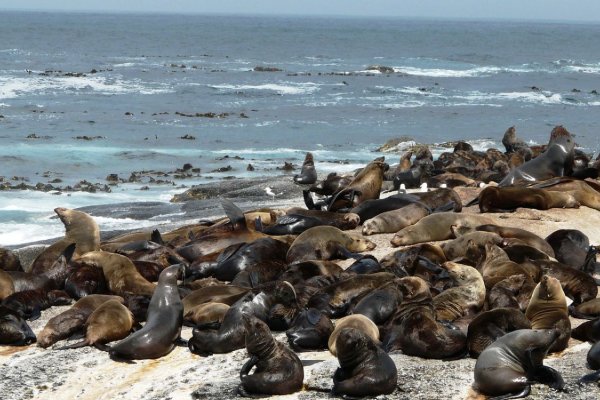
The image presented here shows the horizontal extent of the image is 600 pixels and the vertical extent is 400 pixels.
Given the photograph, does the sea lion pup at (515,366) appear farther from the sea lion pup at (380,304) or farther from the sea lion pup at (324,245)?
the sea lion pup at (324,245)

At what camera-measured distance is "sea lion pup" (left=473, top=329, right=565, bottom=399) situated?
5.68 metres

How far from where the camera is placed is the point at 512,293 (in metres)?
7.49

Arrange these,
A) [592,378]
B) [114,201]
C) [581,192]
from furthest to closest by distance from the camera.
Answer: [114,201] → [581,192] → [592,378]

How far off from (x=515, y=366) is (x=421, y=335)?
88 centimetres

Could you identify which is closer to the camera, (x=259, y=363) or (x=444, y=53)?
(x=259, y=363)

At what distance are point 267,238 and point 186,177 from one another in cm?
1126

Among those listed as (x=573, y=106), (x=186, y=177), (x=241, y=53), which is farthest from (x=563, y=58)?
(x=186, y=177)

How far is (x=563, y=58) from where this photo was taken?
71375mm

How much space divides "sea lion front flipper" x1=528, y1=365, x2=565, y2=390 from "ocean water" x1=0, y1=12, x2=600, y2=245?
9.56 meters

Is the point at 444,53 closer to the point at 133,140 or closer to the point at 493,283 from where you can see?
the point at 133,140

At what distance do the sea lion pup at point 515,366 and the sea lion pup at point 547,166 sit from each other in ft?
22.8

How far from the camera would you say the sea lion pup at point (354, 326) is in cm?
675

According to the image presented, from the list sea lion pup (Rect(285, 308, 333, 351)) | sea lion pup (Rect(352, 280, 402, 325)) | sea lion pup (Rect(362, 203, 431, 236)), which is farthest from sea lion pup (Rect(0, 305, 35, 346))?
sea lion pup (Rect(362, 203, 431, 236))

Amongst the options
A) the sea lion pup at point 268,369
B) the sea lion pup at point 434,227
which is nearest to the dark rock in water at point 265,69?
the sea lion pup at point 434,227
